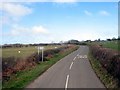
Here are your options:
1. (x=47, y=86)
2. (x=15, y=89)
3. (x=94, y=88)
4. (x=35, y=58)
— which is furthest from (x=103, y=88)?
(x=35, y=58)

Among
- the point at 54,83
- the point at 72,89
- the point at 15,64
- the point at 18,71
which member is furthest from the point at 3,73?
the point at 72,89

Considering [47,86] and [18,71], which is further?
[18,71]

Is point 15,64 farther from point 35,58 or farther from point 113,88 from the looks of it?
point 113,88

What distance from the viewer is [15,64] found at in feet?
114

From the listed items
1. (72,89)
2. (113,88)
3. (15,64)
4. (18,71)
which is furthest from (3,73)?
(113,88)

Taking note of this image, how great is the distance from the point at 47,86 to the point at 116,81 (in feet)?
15.9

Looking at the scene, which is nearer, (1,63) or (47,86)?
(47,86)

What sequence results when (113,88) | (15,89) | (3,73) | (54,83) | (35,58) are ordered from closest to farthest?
(113,88) < (15,89) < (54,83) < (3,73) < (35,58)

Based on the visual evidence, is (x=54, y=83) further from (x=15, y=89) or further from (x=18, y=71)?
(x=18, y=71)

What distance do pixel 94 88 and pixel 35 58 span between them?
26082 mm

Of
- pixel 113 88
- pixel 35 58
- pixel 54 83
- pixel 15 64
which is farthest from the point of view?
pixel 35 58

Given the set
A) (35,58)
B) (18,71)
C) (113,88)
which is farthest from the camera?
(35,58)

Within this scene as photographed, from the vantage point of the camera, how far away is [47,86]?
20938 mm

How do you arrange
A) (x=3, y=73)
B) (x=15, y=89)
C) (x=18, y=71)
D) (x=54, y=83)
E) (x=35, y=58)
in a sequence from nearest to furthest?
(x=15, y=89), (x=54, y=83), (x=3, y=73), (x=18, y=71), (x=35, y=58)
